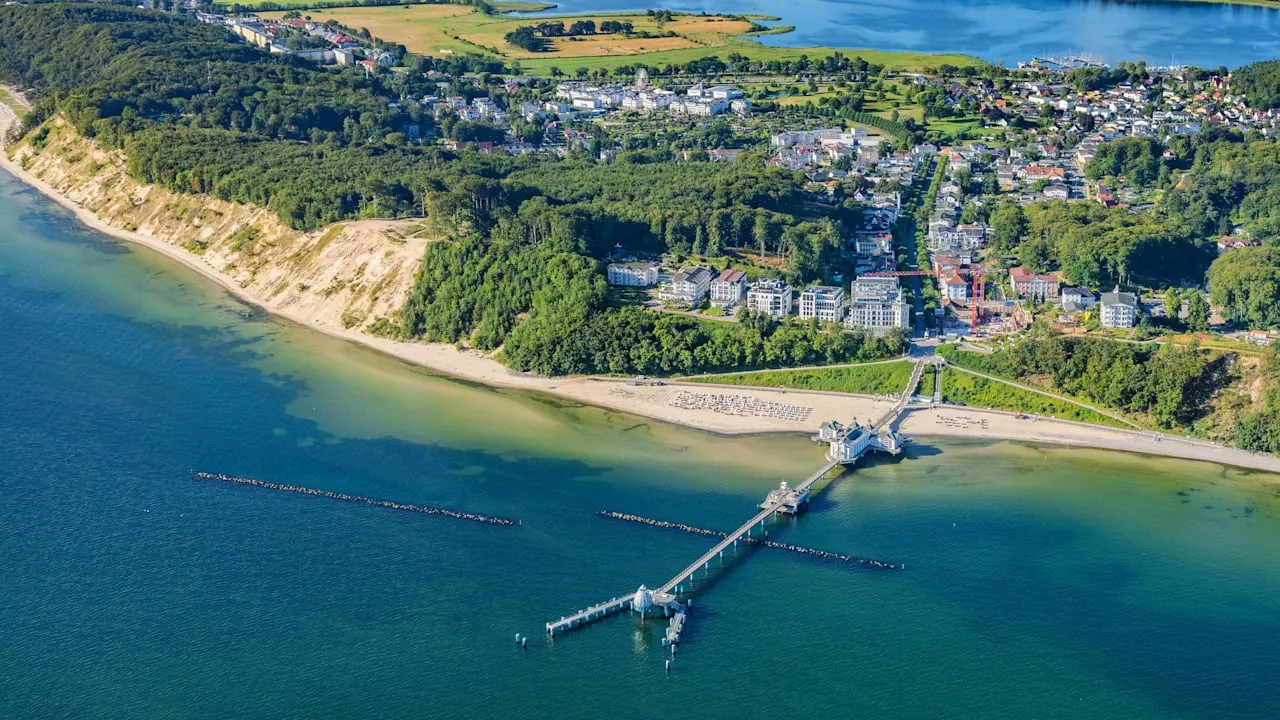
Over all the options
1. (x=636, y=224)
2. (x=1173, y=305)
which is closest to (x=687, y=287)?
(x=636, y=224)

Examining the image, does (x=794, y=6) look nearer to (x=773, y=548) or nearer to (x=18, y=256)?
(x=18, y=256)

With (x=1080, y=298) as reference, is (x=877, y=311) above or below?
below

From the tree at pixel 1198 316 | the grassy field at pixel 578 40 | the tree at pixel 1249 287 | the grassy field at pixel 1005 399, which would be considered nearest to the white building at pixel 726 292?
the grassy field at pixel 1005 399

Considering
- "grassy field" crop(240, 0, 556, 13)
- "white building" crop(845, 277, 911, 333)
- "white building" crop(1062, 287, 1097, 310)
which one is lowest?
"white building" crop(845, 277, 911, 333)

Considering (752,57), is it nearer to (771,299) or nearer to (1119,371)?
(771,299)

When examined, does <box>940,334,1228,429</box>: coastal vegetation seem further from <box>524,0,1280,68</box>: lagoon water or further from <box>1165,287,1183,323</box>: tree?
<box>524,0,1280,68</box>: lagoon water


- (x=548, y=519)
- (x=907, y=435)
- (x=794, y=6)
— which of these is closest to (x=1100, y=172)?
(x=907, y=435)

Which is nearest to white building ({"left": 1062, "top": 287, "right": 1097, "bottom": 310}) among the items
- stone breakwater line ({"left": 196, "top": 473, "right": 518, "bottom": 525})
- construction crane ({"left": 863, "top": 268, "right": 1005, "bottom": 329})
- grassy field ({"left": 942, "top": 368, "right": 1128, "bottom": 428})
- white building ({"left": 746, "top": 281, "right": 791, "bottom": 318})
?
construction crane ({"left": 863, "top": 268, "right": 1005, "bottom": 329})
